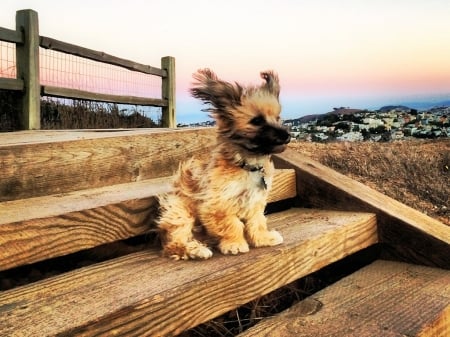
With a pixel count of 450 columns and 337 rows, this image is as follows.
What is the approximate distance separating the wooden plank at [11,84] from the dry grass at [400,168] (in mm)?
3791

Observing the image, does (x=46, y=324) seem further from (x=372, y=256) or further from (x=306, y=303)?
(x=372, y=256)

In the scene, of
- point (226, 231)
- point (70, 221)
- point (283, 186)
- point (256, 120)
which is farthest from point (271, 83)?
point (283, 186)

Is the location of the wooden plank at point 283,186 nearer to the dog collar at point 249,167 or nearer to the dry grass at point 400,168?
the dog collar at point 249,167

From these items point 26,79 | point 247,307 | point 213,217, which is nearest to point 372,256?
point 247,307

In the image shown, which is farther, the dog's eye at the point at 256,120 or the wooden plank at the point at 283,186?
the wooden plank at the point at 283,186

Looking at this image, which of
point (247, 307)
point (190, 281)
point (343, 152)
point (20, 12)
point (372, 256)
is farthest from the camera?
point (20, 12)

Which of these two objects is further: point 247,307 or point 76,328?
point 247,307

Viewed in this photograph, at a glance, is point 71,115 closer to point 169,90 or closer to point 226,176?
point 169,90

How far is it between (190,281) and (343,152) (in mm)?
3554

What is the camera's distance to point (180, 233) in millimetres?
1751

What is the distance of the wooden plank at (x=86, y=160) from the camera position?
2008 mm

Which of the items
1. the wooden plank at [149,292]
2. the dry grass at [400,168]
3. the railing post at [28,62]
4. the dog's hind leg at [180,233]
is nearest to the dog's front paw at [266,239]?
the wooden plank at [149,292]

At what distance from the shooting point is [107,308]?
4.33ft

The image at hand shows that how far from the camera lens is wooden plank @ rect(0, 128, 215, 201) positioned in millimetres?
2008
